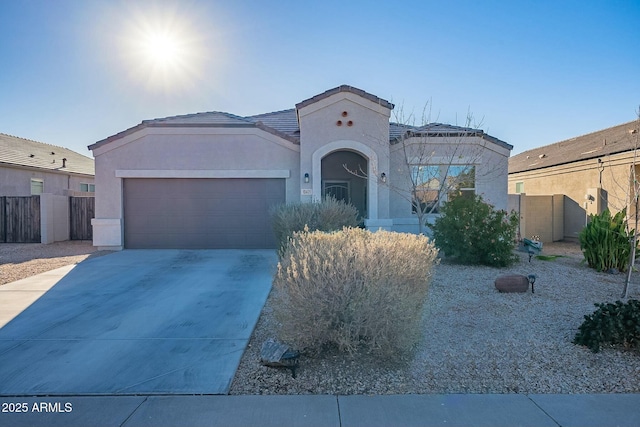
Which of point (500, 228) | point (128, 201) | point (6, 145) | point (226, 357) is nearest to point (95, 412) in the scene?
point (226, 357)

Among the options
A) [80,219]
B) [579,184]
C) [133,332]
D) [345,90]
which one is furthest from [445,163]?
[80,219]

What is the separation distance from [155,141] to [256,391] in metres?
11.4

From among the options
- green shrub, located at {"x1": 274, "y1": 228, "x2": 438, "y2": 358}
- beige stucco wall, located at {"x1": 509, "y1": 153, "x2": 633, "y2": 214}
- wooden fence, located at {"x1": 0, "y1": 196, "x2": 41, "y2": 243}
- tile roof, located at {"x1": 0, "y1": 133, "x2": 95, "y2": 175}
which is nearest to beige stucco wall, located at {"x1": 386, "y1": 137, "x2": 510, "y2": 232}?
beige stucco wall, located at {"x1": 509, "y1": 153, "x2": 633, "y2": 214}

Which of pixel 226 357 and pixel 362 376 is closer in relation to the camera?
pixel 362 376

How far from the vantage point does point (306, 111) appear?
1279 centimetres

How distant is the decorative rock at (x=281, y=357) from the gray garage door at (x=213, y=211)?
913 centimetres

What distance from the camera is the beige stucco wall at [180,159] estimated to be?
1311cm

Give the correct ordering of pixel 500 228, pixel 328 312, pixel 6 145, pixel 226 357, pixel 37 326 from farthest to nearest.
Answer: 1. pixel 6 145
2. pixel 500 228
3. pixel 37 326
4. pixel 226 357
5. pixel 328 312

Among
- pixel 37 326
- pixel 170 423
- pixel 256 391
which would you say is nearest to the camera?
pixel 170 423

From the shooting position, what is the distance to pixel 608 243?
361 inches

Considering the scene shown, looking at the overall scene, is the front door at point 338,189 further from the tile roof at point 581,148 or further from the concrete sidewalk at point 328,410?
the concrete sidewalk at point 328,410

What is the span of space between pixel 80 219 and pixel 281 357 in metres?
16.0

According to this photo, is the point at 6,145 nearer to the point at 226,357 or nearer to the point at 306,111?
the point at 306,111

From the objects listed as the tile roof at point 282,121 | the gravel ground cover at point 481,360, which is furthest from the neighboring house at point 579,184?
the gravel ground cover at point 481,360
